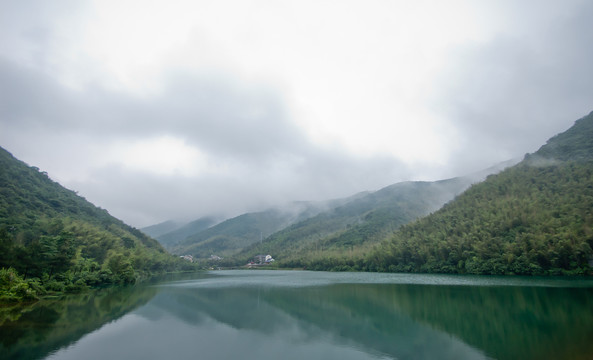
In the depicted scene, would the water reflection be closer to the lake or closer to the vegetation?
the lake

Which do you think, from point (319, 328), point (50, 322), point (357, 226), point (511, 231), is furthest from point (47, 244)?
point (357, 226)

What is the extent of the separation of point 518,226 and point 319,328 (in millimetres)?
45166

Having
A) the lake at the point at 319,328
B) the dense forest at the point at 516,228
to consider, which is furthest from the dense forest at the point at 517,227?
the lake at the point at 319,328

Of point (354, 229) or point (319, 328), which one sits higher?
point (354, 229)

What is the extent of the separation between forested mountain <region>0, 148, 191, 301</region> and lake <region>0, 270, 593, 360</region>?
5.56 meters

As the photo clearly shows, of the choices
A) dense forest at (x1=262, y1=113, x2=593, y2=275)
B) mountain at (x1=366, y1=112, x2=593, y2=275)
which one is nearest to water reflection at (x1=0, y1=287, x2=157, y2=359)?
mountain at (x1=366, y1=112, x2=593, y2=275)

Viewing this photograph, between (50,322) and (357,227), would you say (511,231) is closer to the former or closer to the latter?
(50,322)

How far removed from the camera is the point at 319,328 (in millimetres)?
17125

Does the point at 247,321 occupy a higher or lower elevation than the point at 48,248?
lower

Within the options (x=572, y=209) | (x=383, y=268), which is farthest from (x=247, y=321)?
(x=383, y=268)

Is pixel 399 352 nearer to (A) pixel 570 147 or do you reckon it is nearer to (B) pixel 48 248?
(B) pixel 48 248

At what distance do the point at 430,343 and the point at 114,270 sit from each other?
144ft

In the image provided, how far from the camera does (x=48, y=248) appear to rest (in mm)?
30641

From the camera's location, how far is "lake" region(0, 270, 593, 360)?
1254cm
